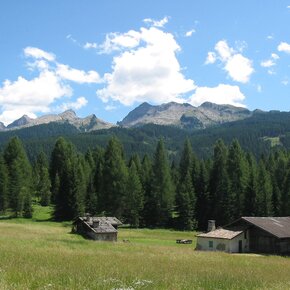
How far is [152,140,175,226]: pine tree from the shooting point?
8675 centimetres

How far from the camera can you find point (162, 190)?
88500mm

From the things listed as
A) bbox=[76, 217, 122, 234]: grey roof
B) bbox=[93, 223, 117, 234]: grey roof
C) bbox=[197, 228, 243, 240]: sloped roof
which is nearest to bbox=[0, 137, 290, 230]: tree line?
bbox=[76, 217, 122, 234]: grey roof

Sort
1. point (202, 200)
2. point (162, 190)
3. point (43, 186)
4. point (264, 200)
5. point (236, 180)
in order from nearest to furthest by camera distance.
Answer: point (264, 200) → point (236, 180) → point (162, 190) → point (202, 200) → point (43, 186)

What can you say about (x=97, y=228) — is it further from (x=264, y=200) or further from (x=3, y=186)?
(x=264, y=200)

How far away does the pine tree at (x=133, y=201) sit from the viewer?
276 ft

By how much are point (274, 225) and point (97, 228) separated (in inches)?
924

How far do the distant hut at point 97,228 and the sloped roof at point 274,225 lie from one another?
17558 millimetres

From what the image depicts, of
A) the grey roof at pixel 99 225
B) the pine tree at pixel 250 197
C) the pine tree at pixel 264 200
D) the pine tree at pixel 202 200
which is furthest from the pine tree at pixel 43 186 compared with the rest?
the pine tree at pixel 264 200

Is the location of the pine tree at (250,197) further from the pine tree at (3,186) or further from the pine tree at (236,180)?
the pine tree at (3,186)

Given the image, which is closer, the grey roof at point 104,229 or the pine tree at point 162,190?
the grey roof at point 104,229

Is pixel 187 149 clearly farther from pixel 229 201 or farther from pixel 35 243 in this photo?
pixel 35 243

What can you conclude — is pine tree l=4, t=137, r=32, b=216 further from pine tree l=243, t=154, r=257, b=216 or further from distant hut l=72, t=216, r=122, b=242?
pine tree l=243, t=154, r=257, b=216

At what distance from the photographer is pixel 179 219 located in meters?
86.0

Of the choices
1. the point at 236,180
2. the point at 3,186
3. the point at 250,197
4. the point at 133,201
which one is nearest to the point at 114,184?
the point at 133,201
